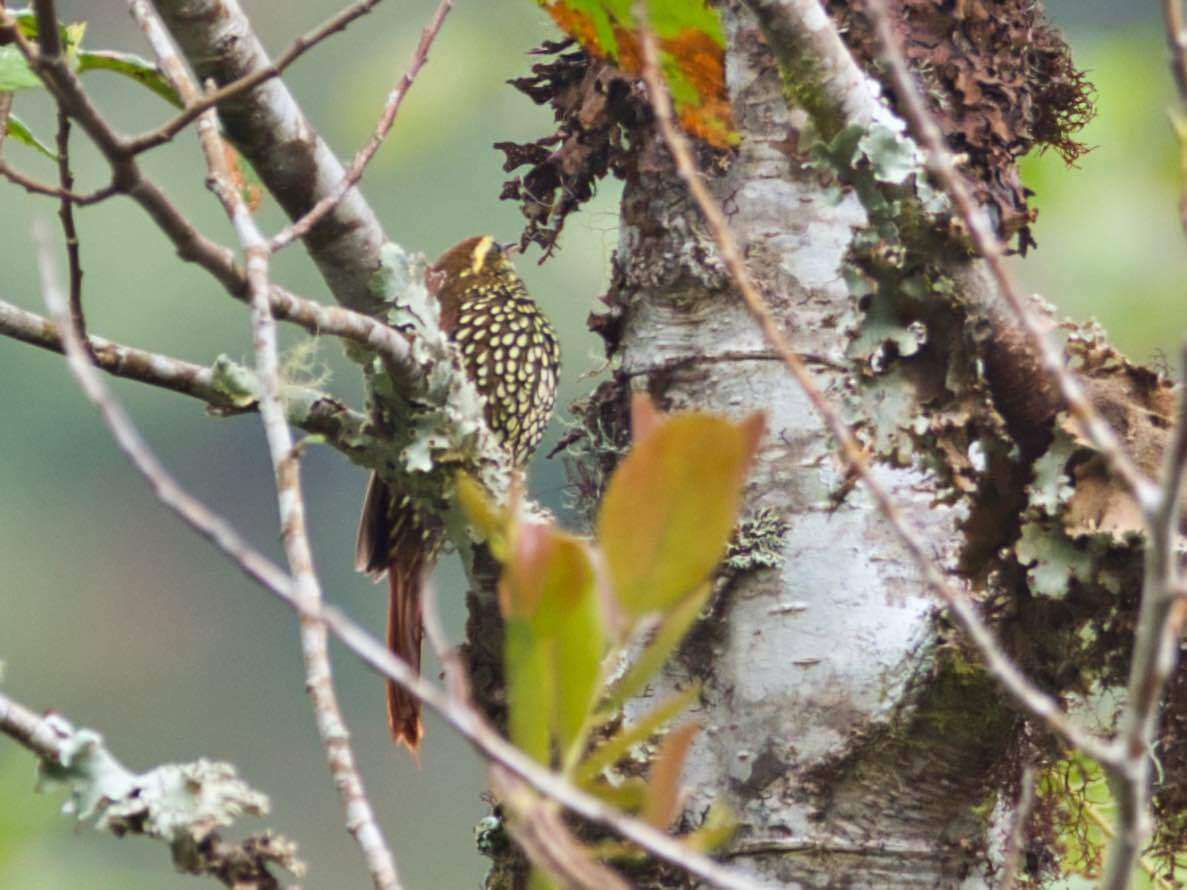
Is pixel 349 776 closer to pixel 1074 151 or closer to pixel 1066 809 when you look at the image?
pixel 1066 809

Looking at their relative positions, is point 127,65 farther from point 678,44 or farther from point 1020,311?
point 1020,311

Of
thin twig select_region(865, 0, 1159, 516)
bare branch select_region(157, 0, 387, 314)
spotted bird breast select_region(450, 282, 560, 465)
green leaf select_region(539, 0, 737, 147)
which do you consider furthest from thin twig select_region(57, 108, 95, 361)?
spotted bird breast select_region(450, 282, 560, 465)

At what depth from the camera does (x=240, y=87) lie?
4.38 feet

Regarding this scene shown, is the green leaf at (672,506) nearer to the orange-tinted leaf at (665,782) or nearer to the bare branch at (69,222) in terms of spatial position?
the orange-tinted leaf at (665,782)

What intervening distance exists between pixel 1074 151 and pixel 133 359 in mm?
1648

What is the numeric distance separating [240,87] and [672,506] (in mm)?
743

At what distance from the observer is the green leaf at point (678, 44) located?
1916 mm

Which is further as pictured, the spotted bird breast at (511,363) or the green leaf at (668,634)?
the spotted bird breast at (511,363)

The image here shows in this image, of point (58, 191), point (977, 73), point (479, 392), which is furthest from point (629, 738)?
point (479, 392)

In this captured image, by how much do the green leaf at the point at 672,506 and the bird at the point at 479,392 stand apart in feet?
6.52

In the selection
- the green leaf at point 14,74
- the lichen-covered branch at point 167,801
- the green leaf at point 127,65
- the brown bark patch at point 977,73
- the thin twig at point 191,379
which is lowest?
the lichen-covered branch at point 167,801

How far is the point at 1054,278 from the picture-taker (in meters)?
3.65

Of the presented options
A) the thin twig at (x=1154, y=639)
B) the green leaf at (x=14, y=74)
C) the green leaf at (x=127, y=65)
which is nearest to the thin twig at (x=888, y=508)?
the thin twig at (x=1154, y=639)

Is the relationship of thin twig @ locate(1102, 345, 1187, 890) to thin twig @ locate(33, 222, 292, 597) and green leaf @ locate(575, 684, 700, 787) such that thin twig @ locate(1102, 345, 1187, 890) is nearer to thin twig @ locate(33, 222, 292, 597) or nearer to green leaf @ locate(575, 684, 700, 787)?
green leaf @ locate(575, 684, 700, 787)
